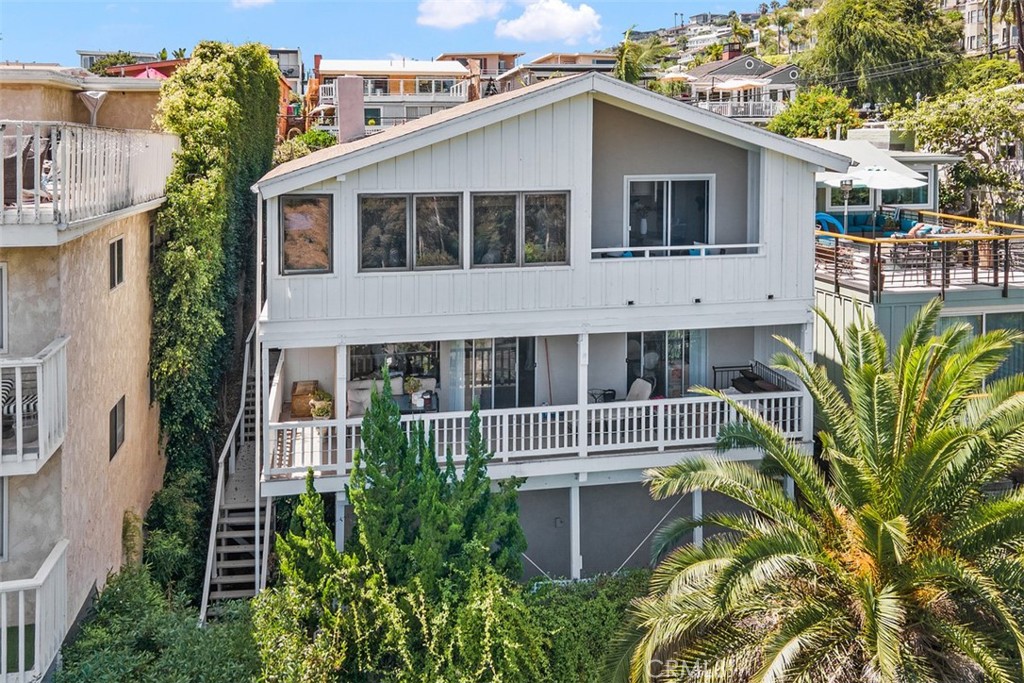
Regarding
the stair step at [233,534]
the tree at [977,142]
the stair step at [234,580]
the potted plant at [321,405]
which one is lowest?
the stair step at [234,580]

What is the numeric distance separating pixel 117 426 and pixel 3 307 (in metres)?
4.19

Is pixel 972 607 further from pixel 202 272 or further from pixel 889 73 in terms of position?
pixel 889 73

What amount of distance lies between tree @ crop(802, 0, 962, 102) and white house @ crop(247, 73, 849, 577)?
5782 centimetres

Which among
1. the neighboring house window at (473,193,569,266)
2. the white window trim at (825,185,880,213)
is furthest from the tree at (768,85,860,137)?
the neighboring house window at (473,193,569,266)

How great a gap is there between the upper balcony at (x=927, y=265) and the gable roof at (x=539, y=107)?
6.81 ft

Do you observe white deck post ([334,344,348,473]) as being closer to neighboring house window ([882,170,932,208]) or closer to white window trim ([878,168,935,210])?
neighboring house window ([882,170,932,208])

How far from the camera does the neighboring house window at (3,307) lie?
472 inches

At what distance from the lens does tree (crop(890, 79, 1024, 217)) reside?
31062mm

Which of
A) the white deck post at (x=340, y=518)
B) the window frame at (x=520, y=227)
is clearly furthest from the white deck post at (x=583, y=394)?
the white deck post at (x=340, y=518)

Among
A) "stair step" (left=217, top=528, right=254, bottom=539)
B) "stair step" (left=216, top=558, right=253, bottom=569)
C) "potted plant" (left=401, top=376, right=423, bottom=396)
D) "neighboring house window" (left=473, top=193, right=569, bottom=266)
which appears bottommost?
"stair step" (left=216, top=558, right=253, bottom=569)

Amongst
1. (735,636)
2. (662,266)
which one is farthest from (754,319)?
(735,636)

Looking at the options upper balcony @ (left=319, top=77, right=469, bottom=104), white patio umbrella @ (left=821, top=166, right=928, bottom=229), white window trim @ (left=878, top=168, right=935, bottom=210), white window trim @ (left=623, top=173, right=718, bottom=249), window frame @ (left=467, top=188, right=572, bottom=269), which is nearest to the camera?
window frame @ (left=467, top=188, right=572, bottom=269)

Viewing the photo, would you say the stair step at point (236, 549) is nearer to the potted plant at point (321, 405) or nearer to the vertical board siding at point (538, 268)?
the potted plant at point (321, 405)

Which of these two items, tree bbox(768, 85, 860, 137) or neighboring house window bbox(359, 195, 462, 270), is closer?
neighboring house window bbox(359, 195, 462, 270)
